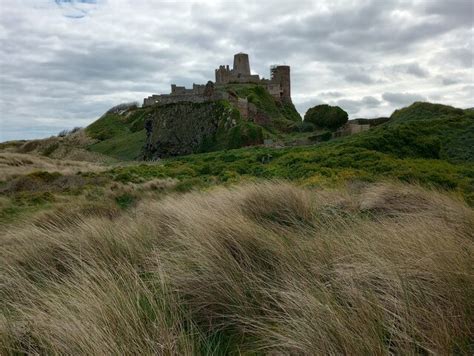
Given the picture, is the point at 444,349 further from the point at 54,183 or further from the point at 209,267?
the point at 54,183

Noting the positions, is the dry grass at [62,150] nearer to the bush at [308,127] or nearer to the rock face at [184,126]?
the rock face at [184,126]

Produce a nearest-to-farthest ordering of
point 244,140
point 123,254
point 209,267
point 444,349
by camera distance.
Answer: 1. point 444,349
2. point 209,267
3. point 123,254
4. point 244,140

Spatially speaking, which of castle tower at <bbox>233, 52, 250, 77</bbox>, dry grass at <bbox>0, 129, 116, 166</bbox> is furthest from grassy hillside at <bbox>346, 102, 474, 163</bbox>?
castle tower at <bbox>233, 52, 250, 77</bbox>

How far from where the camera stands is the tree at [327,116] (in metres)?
32.3

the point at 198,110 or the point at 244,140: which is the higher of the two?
the point at 198,110

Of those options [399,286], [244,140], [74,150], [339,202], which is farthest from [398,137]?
[74,150]

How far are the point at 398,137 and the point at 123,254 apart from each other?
1418 cm

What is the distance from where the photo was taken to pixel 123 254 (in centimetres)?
460

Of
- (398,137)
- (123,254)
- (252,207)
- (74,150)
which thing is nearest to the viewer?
(123,254)

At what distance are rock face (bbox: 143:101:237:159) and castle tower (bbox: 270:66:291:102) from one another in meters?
20.4

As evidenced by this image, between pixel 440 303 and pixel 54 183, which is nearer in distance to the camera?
pixel 440 303

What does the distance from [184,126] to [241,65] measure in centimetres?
2259

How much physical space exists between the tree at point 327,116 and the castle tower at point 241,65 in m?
29.0

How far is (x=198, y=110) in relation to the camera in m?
43.0
